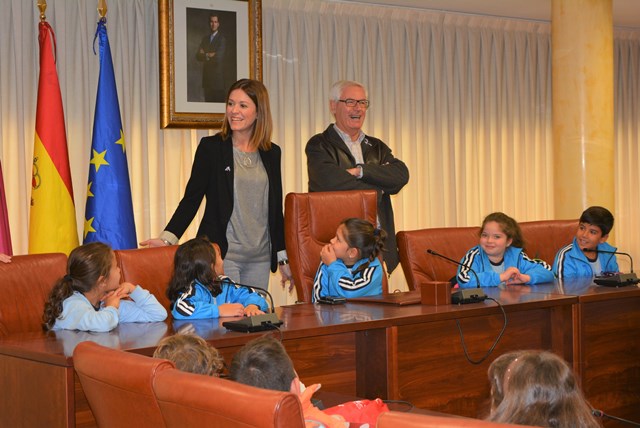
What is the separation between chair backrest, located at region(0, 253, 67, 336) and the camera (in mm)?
3207

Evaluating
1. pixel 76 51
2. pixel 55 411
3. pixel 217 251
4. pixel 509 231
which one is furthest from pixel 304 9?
pixel 55 411

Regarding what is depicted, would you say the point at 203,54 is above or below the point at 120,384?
above

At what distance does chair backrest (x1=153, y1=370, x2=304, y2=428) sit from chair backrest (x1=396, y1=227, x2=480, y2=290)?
8.96 ft

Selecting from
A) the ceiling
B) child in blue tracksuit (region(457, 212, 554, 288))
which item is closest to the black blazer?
child in blue tracksuit (region(457, 212, 554, 288))

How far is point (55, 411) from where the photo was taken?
2.55 metres

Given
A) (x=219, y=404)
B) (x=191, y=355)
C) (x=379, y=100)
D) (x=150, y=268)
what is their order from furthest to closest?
(x=379, y=100), (x=150, y=268), (x=191, y=355), (x=219, y=404)

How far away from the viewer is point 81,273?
3223 mm

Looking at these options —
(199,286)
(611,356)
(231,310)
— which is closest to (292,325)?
(231,310)

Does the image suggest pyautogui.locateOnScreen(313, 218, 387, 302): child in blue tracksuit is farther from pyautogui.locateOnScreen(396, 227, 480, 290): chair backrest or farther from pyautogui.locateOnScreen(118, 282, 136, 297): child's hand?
pyautogui.locateOnScreen(118, 282, 136, 297): child's hand

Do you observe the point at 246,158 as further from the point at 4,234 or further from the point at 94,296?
the point at 4,234

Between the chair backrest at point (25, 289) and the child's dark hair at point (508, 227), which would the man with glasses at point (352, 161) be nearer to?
the child's dark hair at point (508, 227)

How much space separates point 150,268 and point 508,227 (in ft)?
5.76

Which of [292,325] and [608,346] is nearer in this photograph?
[292,325]

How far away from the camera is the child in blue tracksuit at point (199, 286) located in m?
3.30
